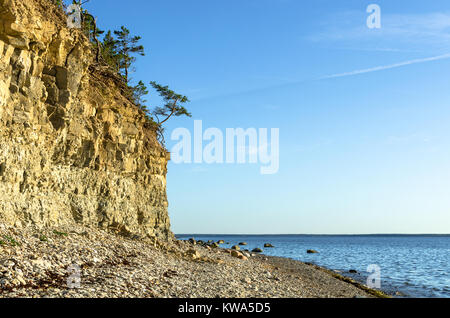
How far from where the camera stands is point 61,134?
19984 millimetres

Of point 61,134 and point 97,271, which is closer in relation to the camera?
point 97,271

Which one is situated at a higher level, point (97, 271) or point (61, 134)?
point (61, 134)

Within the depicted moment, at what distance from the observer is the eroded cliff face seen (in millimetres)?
15992

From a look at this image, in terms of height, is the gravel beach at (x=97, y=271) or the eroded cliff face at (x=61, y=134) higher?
the eroded cliff face at (x=61, y=134)

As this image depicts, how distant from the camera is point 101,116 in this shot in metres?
24.2

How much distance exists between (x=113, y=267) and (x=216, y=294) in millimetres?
4742

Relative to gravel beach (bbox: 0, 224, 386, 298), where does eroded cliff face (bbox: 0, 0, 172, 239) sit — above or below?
above

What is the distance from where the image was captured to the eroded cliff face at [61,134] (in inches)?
630

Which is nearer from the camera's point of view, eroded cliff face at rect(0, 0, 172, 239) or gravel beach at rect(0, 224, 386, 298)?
gravel beach at rect(0, 224, 386, 298)

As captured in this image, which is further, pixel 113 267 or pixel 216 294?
pixel 113 267

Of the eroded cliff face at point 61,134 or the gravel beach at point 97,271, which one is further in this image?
the eroded cliff face at point 61,134

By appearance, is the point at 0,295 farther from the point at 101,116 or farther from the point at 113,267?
the point at 101,116
